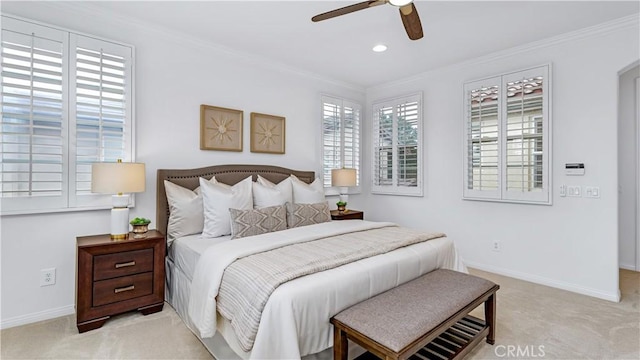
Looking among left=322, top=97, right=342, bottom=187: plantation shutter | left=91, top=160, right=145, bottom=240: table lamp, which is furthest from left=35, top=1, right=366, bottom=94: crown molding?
left=91, top=160, right=145, bottom=240: table lamp

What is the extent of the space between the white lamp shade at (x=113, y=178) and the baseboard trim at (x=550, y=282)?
3981 millimetres

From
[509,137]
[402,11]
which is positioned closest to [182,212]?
[402,11]

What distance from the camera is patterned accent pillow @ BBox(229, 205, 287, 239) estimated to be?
2.84 m

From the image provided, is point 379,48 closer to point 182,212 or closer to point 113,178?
point 182,212

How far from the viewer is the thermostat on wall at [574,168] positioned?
10.7 feet

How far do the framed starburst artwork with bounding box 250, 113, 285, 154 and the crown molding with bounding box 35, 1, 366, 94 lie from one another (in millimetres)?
652

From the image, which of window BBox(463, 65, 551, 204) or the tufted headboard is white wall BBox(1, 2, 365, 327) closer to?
the tufted headboard

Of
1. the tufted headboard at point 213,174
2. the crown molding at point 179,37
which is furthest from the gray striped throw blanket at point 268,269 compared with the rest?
the crown molding at point 179,37

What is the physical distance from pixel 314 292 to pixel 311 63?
326 centimetres

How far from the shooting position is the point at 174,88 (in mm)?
3350

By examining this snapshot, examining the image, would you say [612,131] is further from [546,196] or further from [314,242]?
[314,242]

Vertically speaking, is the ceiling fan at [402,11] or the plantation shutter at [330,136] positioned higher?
the ceiling fan at [402,11]

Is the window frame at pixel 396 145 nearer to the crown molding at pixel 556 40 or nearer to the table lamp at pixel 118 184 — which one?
the crown molding at pixel 556 40

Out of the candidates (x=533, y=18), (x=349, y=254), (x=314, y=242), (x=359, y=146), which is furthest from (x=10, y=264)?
(x=533, y=18)
